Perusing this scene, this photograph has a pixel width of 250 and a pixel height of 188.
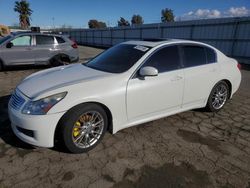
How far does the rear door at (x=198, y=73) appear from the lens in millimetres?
4105

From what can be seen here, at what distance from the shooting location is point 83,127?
315 cm

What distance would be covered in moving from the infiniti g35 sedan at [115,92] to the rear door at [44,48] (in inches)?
241

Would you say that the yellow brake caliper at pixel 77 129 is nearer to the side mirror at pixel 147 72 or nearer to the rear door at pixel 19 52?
the side mirror at pixel 147 72

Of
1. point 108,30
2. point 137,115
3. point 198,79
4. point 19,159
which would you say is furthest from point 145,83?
point 108,30

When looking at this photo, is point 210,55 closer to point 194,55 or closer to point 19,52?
point 194,55

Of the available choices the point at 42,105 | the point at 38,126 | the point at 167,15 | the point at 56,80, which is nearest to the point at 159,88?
the point at 56,80

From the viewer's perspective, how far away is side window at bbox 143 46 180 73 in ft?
12.3

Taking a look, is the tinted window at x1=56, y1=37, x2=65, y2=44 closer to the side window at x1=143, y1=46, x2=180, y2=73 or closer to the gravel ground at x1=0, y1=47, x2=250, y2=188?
the gravel ground at x1=0, y1=47, x2=250, y2=188

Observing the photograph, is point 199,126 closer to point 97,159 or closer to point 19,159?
point 97,159

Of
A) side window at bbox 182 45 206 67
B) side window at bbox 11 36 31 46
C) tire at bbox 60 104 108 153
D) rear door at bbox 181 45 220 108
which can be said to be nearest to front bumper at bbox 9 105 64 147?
tire at bbox 60 104 108 153

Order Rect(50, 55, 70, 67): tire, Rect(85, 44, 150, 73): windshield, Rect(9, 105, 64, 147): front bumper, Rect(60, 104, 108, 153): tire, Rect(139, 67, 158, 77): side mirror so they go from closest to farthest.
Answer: Rect(9, 105, 64, 147): front bumper
Rect(60, 104, 108, 153): tire
Rect(139, 67, 158, 77): side mirror
Rect(85, 44, 150, 73): windshield
Rect(50, 55, 70, 67): tire

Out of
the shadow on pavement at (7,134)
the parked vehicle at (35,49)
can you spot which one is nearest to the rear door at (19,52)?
the parked vehicle at (35,49)

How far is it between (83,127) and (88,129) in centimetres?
9

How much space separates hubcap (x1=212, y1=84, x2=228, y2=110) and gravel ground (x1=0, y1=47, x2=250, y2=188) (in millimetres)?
650
